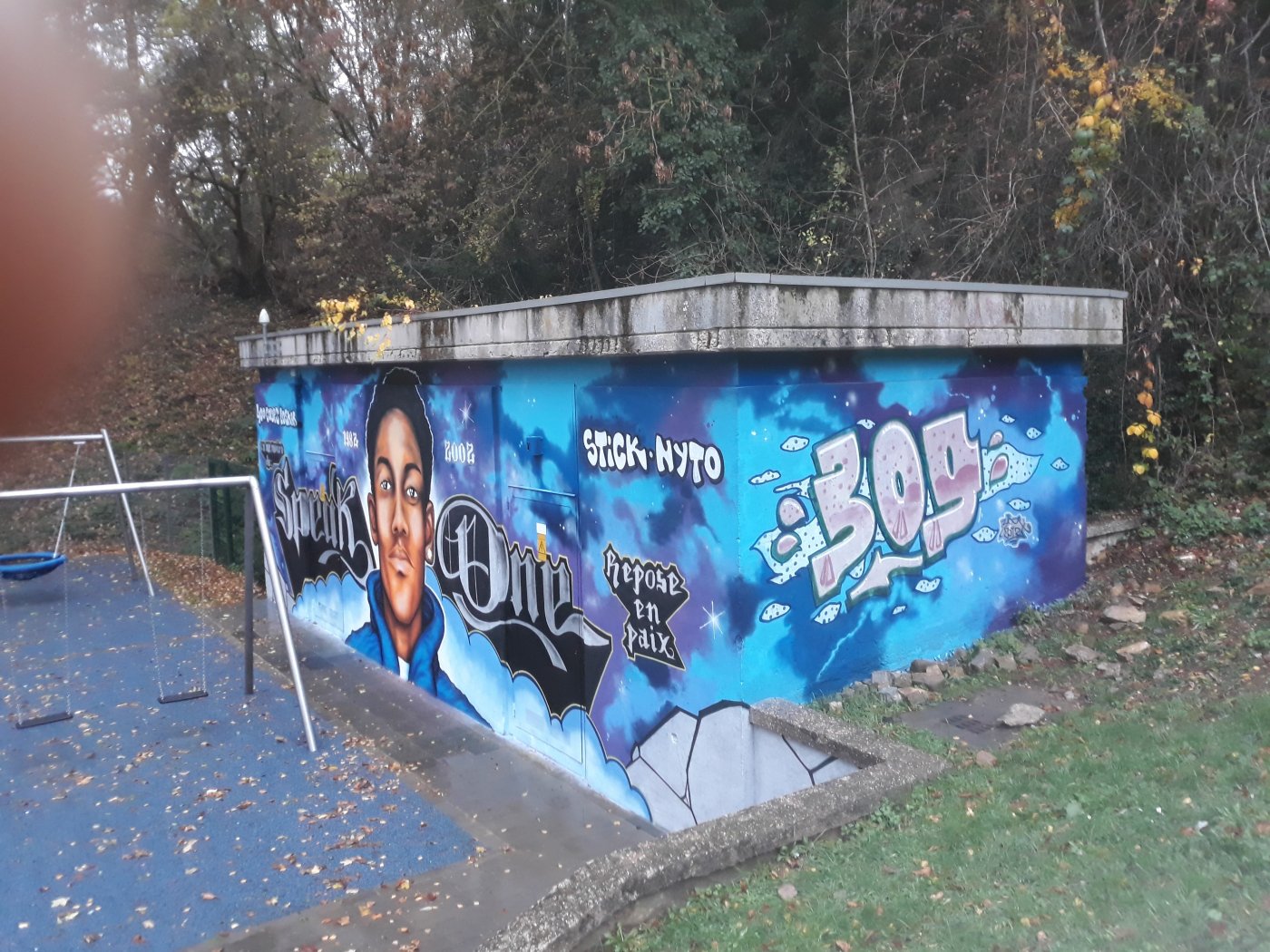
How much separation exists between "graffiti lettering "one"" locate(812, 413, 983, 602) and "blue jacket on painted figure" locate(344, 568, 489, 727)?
12.6 feet

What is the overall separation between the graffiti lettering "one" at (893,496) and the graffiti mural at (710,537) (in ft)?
0.05

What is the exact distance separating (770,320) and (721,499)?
1077 millimetres

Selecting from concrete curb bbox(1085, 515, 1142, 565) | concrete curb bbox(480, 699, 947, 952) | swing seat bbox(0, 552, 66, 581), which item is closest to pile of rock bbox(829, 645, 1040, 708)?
concrete curb bbox(480, 699, 947, 952)

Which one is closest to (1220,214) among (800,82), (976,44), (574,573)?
(976,44)

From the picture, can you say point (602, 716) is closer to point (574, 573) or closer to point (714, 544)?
point (574, 573)

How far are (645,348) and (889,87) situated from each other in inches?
275

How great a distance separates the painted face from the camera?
915 cm

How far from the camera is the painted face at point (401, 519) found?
9.15m

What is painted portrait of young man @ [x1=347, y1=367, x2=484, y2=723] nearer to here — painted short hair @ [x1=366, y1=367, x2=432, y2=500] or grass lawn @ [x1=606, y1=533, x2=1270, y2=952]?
painted short hair @ [x1=366, y1=367, x2=432, y2=500]

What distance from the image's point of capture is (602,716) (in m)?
6.96

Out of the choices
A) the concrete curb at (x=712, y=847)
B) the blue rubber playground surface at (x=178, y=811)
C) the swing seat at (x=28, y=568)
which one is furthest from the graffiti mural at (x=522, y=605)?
the swing seat at (x=28, y=568)

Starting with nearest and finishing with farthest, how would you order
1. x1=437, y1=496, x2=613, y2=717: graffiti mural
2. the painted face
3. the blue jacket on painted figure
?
x1=437, y1=496, x2=613, y2=717: graffiti mural, the blue jacket on painted figure, the painted face

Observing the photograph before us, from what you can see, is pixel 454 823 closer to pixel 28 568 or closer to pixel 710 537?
pixel 710 537

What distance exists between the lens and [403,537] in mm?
9508
